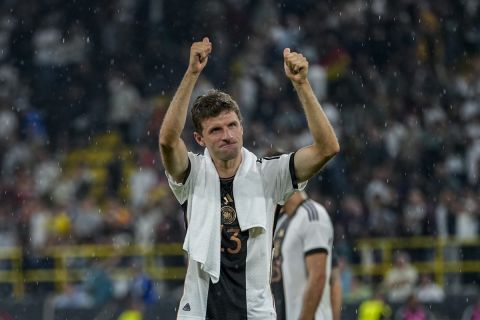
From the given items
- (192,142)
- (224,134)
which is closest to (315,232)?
(224,134)

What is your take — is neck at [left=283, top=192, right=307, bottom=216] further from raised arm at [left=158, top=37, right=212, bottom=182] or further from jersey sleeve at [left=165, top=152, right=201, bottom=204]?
raised arm at [left=158, top=37, right=212, bottom=182]

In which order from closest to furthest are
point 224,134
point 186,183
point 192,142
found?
point 224,134
point 186,183
point 192,142

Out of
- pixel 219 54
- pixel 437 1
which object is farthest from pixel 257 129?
pixel 437 1

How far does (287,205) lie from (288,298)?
60cm

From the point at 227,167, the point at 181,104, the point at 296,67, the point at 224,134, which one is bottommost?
the point at 227,167

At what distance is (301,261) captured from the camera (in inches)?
315

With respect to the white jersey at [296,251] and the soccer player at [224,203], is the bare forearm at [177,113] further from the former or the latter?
the white jersey at [296,251]

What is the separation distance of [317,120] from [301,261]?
2.43m

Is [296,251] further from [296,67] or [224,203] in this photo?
[296,67]

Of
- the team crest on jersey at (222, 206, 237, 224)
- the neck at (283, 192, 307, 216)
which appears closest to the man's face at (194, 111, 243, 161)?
the team crest on jersey at (222, 206, 237, 224)

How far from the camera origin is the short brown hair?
588 cm

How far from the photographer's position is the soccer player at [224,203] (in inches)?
227

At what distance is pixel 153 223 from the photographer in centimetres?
1777

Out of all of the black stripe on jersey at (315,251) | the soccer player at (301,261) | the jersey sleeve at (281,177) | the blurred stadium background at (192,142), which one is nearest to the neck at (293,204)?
the soccer player at (301,261)
